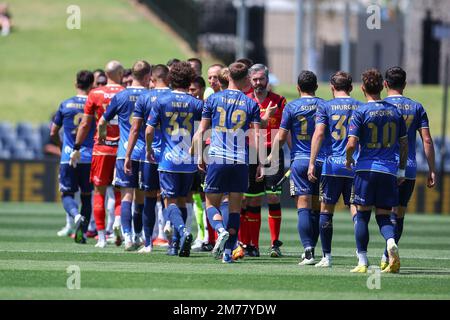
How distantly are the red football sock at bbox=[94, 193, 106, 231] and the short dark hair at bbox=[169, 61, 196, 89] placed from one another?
2829 millimetres

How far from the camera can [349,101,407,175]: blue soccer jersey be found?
13.9 metres

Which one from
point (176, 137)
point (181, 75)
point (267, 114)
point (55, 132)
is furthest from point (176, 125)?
point (55, 132)

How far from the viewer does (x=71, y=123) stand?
62.3ft

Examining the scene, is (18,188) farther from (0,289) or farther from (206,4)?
(206,4)

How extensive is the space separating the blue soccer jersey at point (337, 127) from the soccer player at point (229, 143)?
855mm

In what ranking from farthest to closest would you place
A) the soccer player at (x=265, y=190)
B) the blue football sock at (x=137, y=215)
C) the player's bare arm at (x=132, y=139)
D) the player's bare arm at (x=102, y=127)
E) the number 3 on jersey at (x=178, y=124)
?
1. the blue football sock at (x=137, y=215)
2. the player's bare arm at (x=102, y=127)
3. the soccer player at (x=265, y=190)
4. the player's bare arm at (x=132, y=139)
5. the number 3 on jersey at (x=178, y=124)

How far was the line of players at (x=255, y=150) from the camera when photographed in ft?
46.0

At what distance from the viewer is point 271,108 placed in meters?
15.6

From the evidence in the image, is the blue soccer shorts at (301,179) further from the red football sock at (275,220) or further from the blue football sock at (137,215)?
the blue football sock at (137,215)

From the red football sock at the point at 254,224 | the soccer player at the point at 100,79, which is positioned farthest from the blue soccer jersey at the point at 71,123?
the red football sock at the point at 254,224

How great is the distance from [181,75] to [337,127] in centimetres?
211

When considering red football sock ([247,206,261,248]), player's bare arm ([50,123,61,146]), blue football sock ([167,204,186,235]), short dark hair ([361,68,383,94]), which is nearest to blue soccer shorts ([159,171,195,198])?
blue football sock ([167,204,186,235])

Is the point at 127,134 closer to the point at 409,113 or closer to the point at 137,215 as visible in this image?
the point at 137,215

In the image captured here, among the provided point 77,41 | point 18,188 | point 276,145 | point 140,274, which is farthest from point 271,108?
point 77,41
